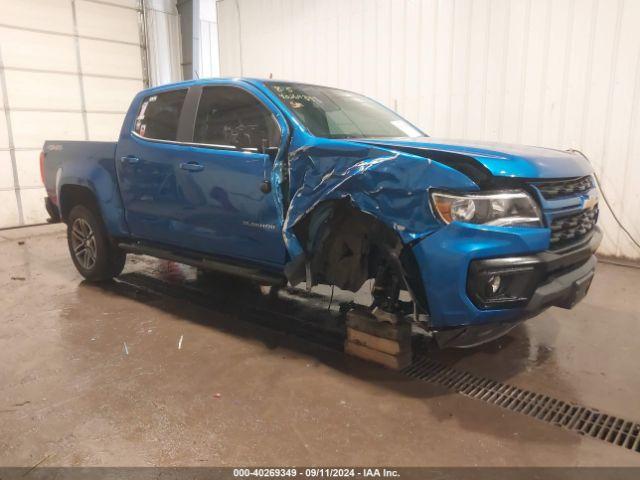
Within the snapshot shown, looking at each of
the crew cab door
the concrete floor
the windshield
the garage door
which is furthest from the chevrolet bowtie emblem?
the garage door

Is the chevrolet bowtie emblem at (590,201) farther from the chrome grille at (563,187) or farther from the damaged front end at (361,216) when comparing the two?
the damaged front end at (361,216)

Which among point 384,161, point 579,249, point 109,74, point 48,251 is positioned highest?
point 109,74

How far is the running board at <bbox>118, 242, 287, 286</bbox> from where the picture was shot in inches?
124

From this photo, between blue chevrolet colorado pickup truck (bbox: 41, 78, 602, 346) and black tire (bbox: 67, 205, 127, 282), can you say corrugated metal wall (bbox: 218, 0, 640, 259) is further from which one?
black tire (bbox: 67, 205, 127, 282)

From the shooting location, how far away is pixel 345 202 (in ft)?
8.80

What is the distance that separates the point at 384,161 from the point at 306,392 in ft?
4.38

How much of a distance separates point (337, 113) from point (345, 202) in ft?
3.09

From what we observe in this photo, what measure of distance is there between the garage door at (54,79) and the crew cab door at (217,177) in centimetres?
574

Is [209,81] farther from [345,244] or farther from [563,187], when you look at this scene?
[563,187]

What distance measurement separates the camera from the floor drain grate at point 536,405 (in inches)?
88.9

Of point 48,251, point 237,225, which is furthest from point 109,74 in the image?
point 237,225

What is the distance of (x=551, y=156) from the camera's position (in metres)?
2.55

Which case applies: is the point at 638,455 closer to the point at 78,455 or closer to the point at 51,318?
the point at 78,455

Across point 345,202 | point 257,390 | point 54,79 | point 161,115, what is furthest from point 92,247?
point 54,79
